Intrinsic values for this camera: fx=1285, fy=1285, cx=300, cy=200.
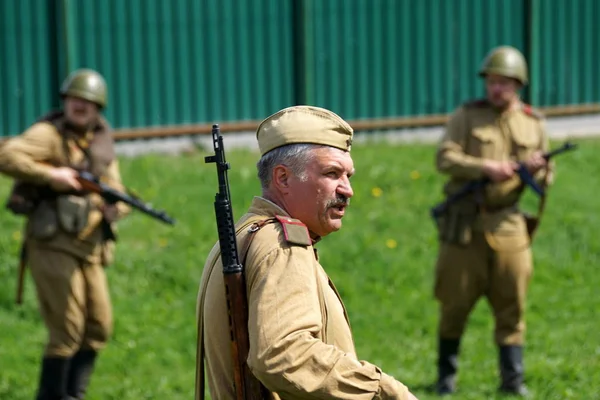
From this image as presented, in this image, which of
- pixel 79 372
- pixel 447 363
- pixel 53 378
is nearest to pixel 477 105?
pixel 447 363

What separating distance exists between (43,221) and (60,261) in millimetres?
267

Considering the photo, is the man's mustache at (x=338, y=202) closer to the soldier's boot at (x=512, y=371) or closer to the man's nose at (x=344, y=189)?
the man's nose at (x=344, y=189)

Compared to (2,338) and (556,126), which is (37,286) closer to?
(2,338)

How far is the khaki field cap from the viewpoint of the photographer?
3979mm

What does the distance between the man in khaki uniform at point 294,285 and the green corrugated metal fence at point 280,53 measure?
826cm

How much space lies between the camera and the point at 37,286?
7.96 metres

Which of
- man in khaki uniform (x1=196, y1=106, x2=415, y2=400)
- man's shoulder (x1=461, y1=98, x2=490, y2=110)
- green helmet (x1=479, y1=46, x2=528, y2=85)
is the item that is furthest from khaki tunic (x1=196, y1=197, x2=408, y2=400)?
man's shoulder (x1=461, y1=98, x2=490, y2=110)

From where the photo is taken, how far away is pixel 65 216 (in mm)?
7863

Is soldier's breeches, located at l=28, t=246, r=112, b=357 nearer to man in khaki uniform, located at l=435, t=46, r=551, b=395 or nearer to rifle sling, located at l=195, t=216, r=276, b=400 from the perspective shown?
man in khaki uniform, located at l=435, t=46, r=551, b=395

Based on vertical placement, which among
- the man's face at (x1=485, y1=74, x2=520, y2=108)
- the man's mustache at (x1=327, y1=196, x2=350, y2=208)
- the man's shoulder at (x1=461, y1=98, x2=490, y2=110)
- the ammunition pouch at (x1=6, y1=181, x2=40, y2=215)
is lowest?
the ammunition pouch at (x1=6, y1=181, x2=40, y2=215)

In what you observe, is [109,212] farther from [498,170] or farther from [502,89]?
[502,89]

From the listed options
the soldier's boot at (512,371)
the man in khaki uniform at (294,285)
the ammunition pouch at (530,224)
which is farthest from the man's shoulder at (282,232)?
the ammunition pouch at (530,224)

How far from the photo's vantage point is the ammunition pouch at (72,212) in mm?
7855

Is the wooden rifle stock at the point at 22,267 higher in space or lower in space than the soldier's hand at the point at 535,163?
lower
